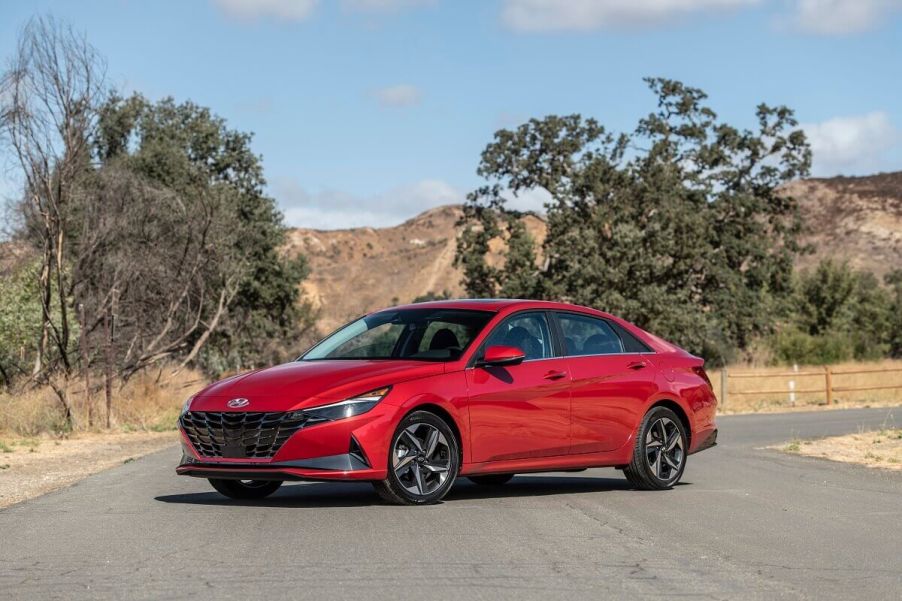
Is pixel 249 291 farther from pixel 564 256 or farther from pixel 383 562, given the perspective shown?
pixel 383 562

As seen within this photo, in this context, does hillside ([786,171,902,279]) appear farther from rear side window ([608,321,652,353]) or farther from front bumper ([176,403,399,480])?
front bumper ([176,403,399,480])

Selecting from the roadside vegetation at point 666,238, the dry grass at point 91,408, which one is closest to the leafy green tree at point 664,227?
the roadside vegetation at point 666,238

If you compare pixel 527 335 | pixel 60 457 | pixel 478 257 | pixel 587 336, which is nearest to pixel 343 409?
pixel 527 335

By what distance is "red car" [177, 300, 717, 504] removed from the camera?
34.2 ft

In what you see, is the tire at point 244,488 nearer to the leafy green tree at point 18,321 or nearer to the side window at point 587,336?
the side window at point 587,336

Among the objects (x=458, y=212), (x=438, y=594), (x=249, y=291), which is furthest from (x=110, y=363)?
(x=458, y=212)

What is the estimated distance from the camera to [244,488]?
1174cm

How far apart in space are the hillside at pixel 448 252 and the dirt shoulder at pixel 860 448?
7179 cm

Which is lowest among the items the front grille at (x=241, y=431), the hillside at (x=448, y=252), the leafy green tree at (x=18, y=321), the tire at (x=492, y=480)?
the tire at (x=492, y=480)

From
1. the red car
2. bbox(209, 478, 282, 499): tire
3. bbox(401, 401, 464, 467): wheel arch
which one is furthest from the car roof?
bbox(209, 478, 282, 499): tire

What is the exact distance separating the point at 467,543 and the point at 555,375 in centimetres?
332

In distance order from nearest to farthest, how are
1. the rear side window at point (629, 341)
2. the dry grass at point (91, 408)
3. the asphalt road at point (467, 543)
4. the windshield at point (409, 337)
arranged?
the asphalt road at point (467, 543), the windshield at point (409, 337), the rear side window at point (629, 341), the dry grass at point (91, 408)

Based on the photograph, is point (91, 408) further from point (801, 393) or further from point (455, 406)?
point (801, 393)

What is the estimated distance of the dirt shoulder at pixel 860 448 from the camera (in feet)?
56.4
